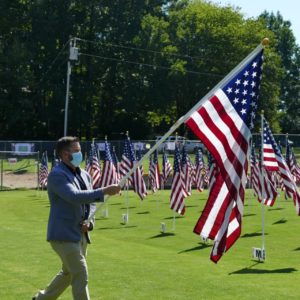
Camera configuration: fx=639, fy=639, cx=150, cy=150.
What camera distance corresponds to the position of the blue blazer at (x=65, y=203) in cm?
699

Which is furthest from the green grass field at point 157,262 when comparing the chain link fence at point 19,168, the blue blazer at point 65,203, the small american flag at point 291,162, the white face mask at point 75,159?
the chain link fence at point 19,168

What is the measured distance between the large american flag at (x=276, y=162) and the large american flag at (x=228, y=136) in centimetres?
858

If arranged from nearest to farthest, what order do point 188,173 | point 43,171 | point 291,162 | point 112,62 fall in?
point 188,173
point 291,162
point 43,171
point 112,62

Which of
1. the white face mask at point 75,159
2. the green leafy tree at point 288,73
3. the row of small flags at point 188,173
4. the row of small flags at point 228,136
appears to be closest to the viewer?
the white face mask at point 75,159

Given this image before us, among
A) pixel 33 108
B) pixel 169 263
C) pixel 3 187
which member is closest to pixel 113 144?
pixel 3 187

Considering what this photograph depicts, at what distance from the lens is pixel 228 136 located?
774cm

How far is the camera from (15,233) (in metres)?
18.8

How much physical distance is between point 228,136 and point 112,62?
62.7m

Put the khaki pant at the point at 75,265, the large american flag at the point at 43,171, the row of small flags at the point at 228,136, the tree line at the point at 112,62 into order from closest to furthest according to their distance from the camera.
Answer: the khaki pant at the point at 75,265 → the row of small flags at the point at 228,136 → the large american flag at the point at 43,171 → the tree line at the point at 112,62

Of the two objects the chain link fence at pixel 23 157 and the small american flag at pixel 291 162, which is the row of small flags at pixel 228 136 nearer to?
the small american flag at pixel 291 162

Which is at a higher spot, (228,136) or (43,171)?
(228,136)

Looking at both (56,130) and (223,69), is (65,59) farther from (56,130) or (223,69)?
(223,69)

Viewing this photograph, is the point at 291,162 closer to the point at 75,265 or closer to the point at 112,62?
the point at 75,265

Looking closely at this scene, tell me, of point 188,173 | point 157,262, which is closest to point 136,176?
point 188,173
